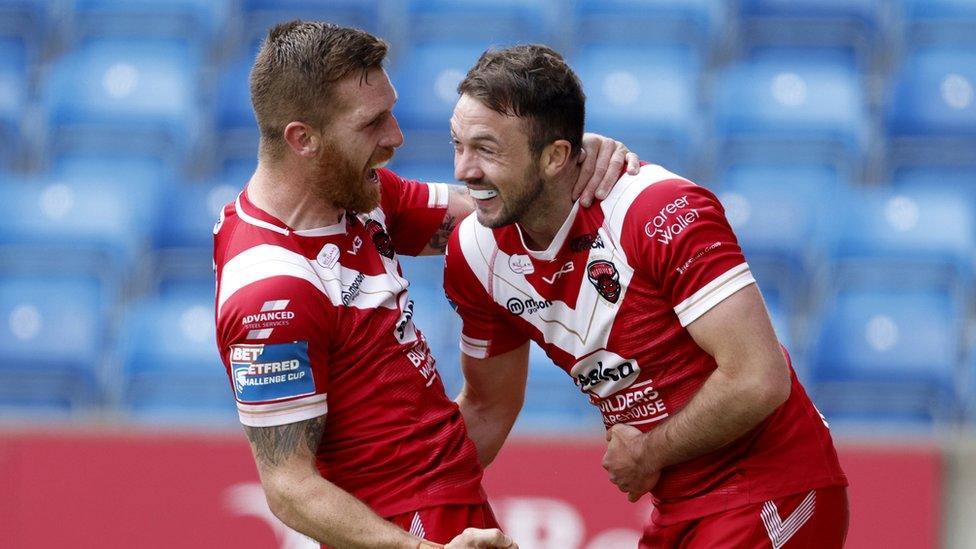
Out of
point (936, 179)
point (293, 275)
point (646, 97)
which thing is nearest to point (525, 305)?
point (293, 275)

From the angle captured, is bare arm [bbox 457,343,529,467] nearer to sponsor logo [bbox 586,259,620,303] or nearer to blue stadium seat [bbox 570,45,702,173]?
sponsor logo [bbox 586,259,620,303]

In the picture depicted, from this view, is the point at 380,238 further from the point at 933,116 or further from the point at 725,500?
the point at 933,116

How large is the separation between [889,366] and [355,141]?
3.71 metres

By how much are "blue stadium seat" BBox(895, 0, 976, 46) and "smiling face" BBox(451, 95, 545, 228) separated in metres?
4.98

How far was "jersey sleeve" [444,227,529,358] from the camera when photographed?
3.63m

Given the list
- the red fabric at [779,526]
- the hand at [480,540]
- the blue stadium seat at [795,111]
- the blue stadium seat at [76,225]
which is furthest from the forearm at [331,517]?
the blue stadium seat at [795,111]

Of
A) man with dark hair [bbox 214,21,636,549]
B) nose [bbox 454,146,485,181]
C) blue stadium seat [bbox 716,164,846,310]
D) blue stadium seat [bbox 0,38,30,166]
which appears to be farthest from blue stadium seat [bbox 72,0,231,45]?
nose [bbox 454,146,485,181]

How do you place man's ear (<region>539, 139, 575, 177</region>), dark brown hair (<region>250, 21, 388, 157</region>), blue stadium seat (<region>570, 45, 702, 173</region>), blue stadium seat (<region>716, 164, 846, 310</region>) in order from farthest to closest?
blue stadium seat (<region>570, 45, 702, 173</region>) → blue stadium seat (<region>716, 164, 846, 310</region>) → man's ear (<region>539, 139, 575, 177</region>) → dark brown hair (<region>250, 21, 388, 157</region>)

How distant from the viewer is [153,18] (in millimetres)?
8125

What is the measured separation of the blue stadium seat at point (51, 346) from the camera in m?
6.61

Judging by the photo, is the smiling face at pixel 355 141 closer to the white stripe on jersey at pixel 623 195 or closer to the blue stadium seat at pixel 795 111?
the white stripe on jersey at pixel 623 195

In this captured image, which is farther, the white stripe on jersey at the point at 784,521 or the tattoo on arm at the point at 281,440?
the white stripe on jersey at the point at 784,521

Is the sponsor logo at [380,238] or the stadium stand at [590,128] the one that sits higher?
the sponsor logo at [380,238]

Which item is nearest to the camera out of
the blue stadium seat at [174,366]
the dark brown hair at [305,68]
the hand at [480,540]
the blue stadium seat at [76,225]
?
the hand at [480,540]
